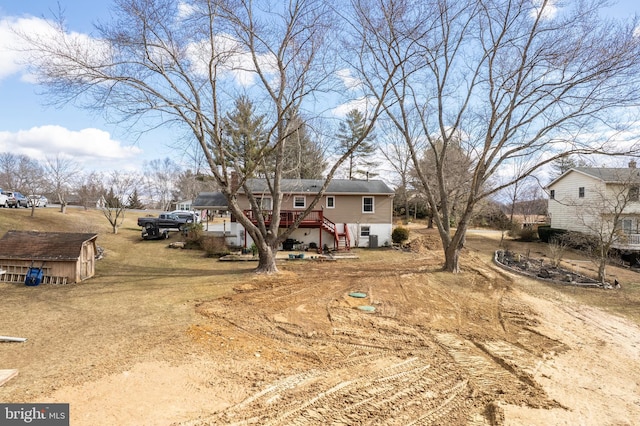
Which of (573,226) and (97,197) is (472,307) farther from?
(97,197)

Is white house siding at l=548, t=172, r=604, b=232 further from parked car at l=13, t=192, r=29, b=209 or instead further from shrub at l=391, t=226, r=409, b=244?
parked car at l=13, t=192, r=29, b=209

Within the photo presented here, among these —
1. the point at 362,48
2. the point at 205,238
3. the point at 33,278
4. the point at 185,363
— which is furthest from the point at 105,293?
the point at 362,48

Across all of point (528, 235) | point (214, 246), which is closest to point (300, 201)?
point (214, 246)

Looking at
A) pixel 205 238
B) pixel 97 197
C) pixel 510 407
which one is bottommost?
pixel 510 407

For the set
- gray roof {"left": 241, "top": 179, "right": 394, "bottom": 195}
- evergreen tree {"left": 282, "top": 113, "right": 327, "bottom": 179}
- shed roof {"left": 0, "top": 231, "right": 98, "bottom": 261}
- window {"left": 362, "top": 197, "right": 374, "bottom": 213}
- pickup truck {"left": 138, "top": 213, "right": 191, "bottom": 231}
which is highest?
evergreen tree {"left": 282, "top": 113, "right": 327, "bottom": 179}

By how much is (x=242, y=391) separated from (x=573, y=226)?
1192 inches

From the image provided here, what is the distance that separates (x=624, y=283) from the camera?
46.9 ft

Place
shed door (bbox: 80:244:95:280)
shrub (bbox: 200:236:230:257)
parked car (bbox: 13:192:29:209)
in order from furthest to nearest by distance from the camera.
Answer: parked car (bbox: 13:192:29:209)
shrub (bbox: 200:236:230:257)
shed door (bbox: 80:244:95:280)

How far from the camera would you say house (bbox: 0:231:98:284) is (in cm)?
1177

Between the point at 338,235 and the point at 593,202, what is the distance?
1709cm

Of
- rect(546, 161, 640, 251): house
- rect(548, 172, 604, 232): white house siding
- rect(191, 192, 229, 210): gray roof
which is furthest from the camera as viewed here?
rect(548, 172, 604, 232): white house siding

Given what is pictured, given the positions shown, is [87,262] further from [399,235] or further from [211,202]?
[399,235]

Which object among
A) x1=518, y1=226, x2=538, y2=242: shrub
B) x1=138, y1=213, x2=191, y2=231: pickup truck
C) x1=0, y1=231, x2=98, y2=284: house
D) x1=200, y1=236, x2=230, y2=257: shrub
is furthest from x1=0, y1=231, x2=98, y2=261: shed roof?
x1=518, y1=226, x2=538, y2=242: shrub

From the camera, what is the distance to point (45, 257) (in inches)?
461
